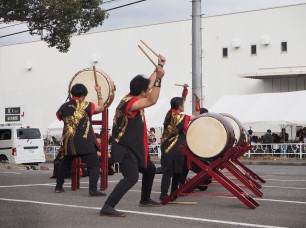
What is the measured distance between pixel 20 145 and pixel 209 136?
1827 centimetres

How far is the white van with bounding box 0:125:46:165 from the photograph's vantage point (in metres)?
26.8

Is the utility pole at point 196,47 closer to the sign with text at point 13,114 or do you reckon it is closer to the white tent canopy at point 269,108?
the white tent canopy at point 269,108

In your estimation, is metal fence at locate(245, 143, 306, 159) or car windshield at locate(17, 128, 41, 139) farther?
metal fence at locate(245, 143, 306, 159)

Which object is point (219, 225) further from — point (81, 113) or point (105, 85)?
point (105, 85)

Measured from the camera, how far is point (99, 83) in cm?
1195

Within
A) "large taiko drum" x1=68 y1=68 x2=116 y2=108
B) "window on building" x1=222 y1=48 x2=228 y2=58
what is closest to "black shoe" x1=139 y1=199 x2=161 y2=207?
"large taiko drum" x1=68 y1=68 x2=116 y2=108

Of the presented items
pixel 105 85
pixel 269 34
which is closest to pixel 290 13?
pixel 269 34

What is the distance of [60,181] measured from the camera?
1102 cm

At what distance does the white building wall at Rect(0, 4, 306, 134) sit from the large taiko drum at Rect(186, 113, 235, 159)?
2678cm

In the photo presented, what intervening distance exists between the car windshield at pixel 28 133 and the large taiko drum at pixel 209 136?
18.1 meters

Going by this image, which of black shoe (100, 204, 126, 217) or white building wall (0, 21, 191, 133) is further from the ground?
white building wall (0, 21, 191, 133)

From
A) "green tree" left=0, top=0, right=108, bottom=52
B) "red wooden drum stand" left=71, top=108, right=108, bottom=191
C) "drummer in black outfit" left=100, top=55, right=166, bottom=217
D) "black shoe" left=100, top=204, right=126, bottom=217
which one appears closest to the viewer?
"black shoe" left=100, top=204, right=126, bottom=217

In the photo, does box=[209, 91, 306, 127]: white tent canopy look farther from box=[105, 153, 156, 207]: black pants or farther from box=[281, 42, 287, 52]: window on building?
box=[105, 153, 156, 207]: black pants

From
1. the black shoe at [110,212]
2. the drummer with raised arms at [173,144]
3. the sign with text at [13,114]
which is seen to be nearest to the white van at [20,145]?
the sign with text at [13,114]
